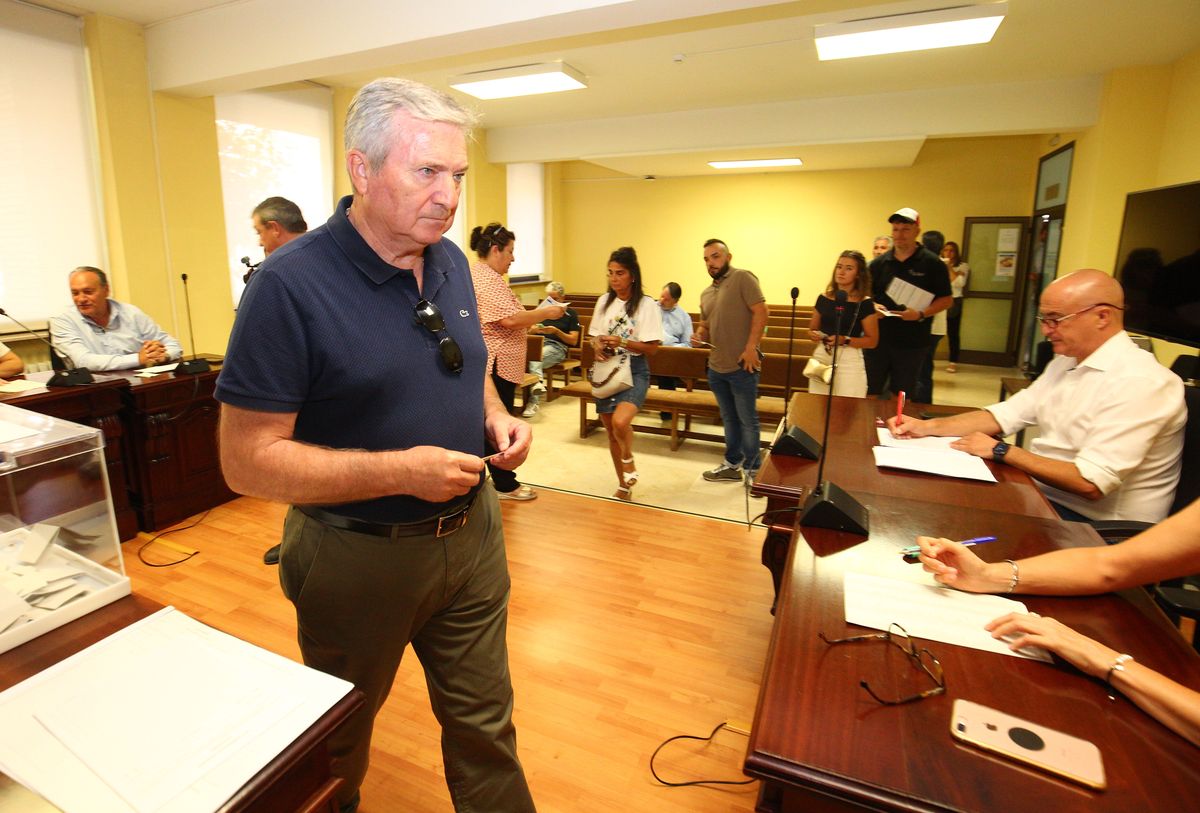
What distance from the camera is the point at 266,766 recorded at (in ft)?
2.56

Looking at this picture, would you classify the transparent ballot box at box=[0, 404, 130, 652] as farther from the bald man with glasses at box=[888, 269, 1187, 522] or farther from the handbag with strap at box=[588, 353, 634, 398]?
the handbag with strap at box=[588, 353, 634, 398]

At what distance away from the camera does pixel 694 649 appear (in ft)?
8.04

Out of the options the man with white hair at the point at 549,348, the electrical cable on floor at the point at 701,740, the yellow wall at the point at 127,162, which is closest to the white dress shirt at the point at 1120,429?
the electrical cable on floor at the point at 701,740

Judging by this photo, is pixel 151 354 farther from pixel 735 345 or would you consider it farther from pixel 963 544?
pixel 963 544

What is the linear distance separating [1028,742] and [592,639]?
187cm

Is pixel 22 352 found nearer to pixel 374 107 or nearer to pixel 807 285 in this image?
pixel 374 107

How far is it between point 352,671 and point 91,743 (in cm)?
53

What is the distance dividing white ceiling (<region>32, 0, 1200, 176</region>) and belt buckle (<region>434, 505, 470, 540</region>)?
2644 millimetres

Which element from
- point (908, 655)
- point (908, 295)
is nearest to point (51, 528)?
point (908, 655)

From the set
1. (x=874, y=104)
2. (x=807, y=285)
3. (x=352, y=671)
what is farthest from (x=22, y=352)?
(x=807, y=285)

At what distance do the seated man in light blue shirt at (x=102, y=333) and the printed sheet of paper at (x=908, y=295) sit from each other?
4.35 metres

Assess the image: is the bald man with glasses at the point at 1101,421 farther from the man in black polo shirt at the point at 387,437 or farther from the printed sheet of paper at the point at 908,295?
the printed sheet of paper at the point at 908,295

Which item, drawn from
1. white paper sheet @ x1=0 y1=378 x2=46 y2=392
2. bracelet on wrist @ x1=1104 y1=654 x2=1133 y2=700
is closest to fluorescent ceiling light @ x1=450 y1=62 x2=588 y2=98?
white paper sheet @ x1=0 y1=378 x2=46 y2=392

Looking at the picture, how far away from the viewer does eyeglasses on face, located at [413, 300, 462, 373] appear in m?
1.22
